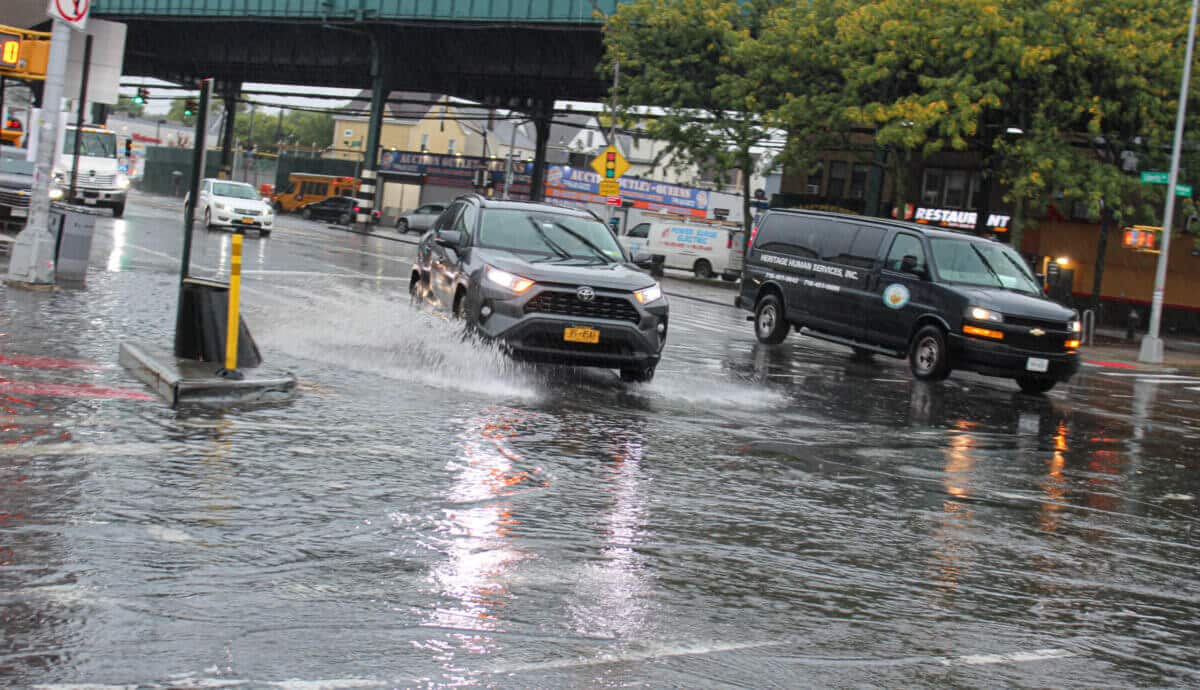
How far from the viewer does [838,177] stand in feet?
165

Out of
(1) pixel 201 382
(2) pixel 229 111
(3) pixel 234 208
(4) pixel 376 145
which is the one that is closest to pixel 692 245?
(4) pixel 376 145

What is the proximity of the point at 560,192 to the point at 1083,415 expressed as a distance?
190 feet

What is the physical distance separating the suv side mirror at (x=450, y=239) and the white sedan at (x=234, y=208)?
82.1 ft

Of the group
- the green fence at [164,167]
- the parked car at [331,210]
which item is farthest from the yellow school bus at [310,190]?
the green fence at [164,167]

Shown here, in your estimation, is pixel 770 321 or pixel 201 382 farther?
pixel 770 321

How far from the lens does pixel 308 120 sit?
169625mm

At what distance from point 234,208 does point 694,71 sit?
1645cm

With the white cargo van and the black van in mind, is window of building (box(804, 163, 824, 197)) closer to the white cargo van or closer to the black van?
the white cargo van

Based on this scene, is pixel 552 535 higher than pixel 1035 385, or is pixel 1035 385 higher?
pixel 1035 385

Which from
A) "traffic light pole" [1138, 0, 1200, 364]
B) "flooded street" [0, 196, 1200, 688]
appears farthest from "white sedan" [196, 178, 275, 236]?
"flooded street" [0, 196, 1200, 688]

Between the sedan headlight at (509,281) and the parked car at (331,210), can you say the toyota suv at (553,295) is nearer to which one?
the sedan headlight at (509,281)

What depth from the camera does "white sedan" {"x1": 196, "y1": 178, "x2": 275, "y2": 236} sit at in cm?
3822

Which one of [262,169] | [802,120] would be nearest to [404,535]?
[802,120]

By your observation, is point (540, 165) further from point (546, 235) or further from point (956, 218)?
point (546, 235)
